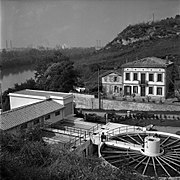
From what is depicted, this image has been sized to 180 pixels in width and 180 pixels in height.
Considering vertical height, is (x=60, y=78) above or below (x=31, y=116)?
above

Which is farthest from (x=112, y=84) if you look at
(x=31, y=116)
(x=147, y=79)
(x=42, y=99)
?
(x=31, y=116)

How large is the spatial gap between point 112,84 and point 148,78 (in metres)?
1.65

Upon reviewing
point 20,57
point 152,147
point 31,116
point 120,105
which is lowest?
point 120,105

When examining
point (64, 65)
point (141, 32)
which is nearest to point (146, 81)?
point (64, 65)

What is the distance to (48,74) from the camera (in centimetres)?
1234

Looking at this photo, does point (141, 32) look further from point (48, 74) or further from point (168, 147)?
point (168, 147)

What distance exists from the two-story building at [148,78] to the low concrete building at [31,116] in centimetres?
436

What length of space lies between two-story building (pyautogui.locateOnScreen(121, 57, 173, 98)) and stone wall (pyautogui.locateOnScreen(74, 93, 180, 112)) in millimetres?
1181

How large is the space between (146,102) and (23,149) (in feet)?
22.7

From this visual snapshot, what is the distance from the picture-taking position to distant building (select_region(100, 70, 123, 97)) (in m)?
11.4

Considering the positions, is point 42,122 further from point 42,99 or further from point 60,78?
point 60,78

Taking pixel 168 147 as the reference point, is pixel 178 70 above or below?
above

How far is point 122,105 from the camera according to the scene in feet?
32.7

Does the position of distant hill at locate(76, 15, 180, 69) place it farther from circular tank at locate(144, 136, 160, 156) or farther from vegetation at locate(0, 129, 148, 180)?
vegetation at locate(0, 129, 148, 180)
